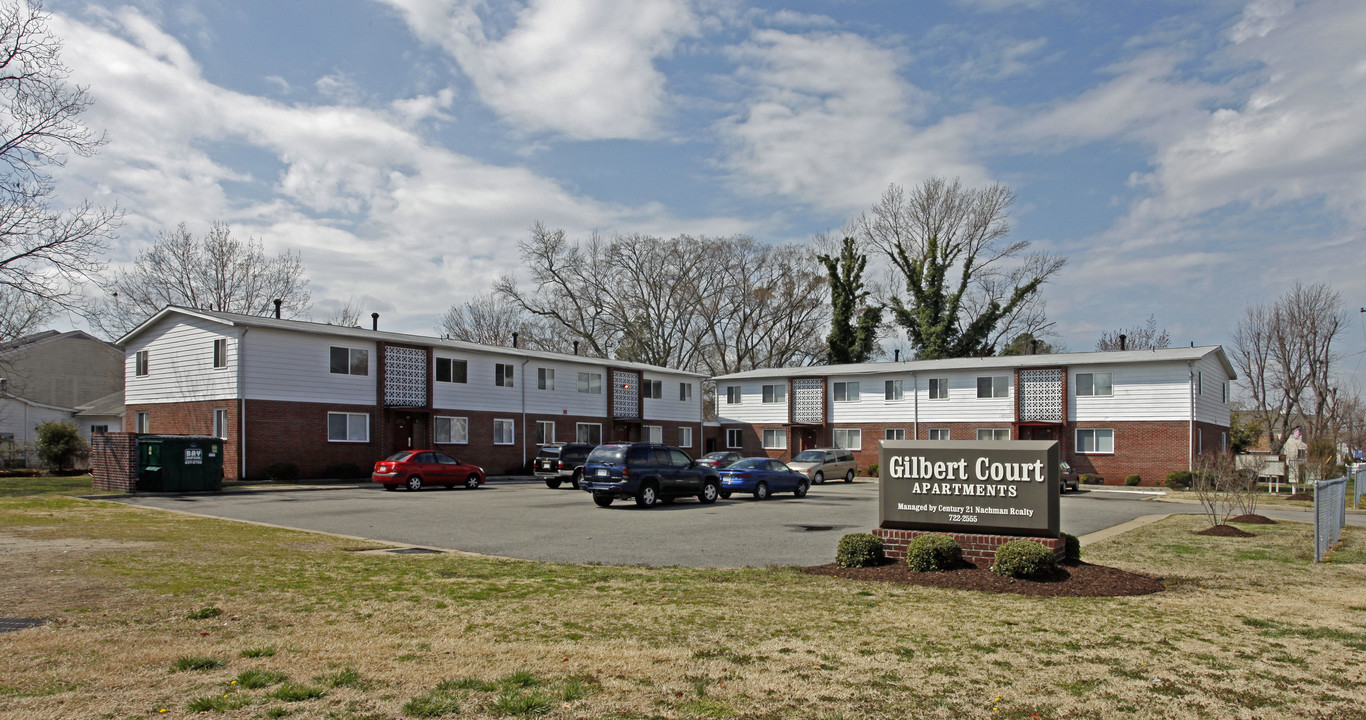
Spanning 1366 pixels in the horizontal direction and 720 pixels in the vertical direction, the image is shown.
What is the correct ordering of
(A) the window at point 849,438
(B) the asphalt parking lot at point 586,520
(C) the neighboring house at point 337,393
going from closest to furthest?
(B) the asphalt parking lot at point 586,520, (C) the neighboring house at point 337,393, (A) the window at point 849,438

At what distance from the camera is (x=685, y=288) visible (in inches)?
2847

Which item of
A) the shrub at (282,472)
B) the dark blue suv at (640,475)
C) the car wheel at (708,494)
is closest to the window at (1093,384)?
the car wheel at (708,494)

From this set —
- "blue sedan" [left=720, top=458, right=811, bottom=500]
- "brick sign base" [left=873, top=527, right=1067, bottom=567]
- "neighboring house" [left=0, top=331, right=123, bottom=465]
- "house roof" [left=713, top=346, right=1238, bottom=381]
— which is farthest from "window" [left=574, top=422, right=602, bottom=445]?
"brick sign base" [left=873, top=527, right=1067, bottom=567]

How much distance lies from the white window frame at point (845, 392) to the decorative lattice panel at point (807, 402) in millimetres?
836

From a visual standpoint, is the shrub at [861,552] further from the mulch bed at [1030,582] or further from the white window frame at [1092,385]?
the white window frame at [1092,385]

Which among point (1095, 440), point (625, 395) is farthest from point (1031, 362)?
point (625, 395)

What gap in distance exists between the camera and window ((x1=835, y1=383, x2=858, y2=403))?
51.8 metres

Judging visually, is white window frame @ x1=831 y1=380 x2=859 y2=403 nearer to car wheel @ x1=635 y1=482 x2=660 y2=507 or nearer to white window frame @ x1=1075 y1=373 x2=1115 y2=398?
white window frame @ x1=1075 y1=373 x2=1115 y2=398

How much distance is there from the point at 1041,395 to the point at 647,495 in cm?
2876

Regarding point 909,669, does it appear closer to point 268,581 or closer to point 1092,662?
point 1092,662

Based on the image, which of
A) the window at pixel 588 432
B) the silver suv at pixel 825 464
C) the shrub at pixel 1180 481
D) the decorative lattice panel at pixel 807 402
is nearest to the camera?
the shrub at pixel 1180 481

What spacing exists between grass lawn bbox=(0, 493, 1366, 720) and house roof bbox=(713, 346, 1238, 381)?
3358 centimetres

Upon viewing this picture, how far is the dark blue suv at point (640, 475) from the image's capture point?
22953mm

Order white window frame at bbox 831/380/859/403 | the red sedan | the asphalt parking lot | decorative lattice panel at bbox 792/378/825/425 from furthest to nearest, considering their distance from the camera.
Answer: decorative lattice panel at bbox 792/378/825/425
white window frame at bbox 831/380/859/403
the red sedan
the asphalt parking lot
